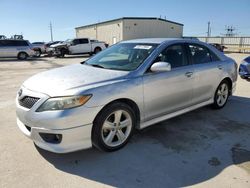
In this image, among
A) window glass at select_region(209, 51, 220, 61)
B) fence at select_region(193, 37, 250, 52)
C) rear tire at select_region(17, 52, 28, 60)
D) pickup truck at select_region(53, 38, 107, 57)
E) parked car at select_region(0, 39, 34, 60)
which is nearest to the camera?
window glass at select_region(209, 51, 220, 61)

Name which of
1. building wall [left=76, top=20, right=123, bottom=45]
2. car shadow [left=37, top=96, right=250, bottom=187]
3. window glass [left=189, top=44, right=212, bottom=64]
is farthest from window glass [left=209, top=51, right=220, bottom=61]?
building wall [left=76, top=20, right=123, bottom=45]

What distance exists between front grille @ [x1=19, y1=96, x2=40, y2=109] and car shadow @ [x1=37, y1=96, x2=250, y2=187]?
2.37 feet

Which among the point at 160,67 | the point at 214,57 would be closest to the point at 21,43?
the point at 214,57

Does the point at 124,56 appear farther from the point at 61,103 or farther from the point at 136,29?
the point at 136,29

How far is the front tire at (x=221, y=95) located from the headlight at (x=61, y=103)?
3.27 m

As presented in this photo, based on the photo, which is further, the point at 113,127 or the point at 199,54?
the point at 199,54

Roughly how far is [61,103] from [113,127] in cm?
84

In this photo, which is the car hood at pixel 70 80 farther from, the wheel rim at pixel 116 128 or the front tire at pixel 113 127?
the wheel rim at pixel 116 128

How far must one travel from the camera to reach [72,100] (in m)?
2.99

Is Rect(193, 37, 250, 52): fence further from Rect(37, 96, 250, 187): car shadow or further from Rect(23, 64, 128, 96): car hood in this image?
Rect(23, 64, 128, 96): car hood

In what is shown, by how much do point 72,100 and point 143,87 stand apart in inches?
43.5

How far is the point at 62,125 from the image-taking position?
2938 mm

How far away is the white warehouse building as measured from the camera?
118ft

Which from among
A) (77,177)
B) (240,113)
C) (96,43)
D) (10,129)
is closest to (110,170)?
(77,177)
